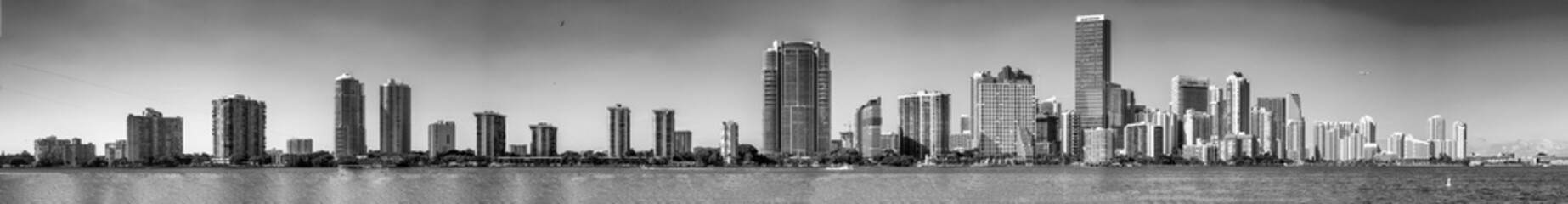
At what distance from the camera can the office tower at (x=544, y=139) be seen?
6929 inches

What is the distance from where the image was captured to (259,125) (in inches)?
6304

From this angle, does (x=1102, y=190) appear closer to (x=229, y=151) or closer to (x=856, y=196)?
(x=856, y=196)

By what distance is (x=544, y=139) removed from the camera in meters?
178

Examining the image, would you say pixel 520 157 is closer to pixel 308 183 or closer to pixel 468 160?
pixel 468 160

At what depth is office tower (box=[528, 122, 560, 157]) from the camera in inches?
6929

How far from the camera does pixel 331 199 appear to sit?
51.2 metres

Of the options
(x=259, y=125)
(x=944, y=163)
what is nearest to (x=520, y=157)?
(x=259, y=125)

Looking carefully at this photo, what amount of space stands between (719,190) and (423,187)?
12.7 meters

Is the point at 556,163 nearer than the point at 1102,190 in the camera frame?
No

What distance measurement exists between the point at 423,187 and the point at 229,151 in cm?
9700

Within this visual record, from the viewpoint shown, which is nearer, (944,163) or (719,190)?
(719,190)

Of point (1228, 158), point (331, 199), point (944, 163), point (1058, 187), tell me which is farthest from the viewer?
point (1228, 158)

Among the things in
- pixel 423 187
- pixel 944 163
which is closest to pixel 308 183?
pixel 423 187

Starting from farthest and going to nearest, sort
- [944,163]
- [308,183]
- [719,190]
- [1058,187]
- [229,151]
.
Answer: [944,163] → [229,151] → [308,183] → [1058,187] → [719,190]
